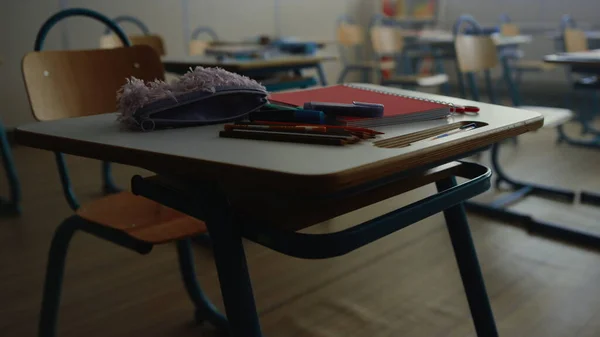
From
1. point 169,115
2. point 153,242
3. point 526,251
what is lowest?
point 526,251

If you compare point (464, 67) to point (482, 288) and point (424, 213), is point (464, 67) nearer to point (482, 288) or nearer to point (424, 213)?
point (482, 288)

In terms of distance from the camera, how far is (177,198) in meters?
0.74

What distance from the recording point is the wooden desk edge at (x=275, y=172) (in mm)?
500

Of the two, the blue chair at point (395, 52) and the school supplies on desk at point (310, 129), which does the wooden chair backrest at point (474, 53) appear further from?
the school supplies on desk at point (310, 129)

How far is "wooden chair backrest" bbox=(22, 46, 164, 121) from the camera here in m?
1.20

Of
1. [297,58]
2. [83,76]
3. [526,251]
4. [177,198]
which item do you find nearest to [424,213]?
[177,198]

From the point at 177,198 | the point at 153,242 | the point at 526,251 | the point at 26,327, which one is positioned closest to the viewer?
the point at 177,198

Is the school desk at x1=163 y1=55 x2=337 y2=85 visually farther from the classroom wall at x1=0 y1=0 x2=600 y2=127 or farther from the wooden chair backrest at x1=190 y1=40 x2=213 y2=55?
the classroom wall at x1=0 y1=0 x2=600 y2=127

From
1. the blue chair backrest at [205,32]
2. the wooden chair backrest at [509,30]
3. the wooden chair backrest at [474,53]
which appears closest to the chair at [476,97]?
the wooden chair backrest at [474,53]

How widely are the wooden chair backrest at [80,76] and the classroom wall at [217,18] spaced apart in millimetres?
2985

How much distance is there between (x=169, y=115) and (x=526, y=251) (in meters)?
1.59

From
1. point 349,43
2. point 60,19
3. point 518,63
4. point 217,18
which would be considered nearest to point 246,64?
point 60,19

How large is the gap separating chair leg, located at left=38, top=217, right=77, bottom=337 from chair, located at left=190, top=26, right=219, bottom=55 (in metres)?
2.27

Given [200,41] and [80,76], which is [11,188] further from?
[200,41]
